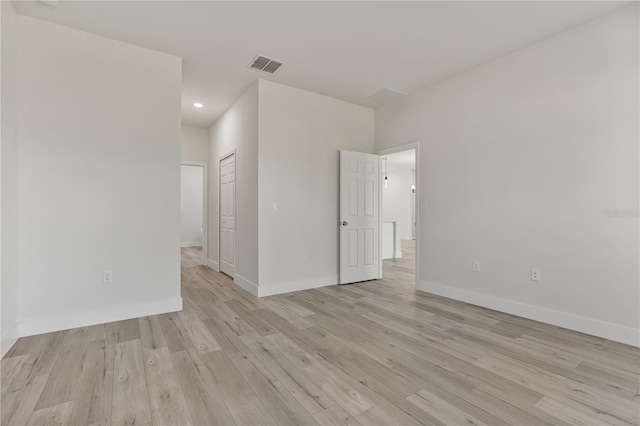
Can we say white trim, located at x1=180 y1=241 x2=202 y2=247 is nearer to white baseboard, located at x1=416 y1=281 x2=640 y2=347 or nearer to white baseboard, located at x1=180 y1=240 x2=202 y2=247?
white baseboard, located at x1=180 y1=240 x2=202 y2=247

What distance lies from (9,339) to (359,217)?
4.01 meters

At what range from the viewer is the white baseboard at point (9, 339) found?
2260 mm

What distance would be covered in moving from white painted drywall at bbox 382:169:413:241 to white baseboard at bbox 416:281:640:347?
765 cm

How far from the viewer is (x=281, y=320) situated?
3.05 metres

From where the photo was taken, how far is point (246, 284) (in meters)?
4.25

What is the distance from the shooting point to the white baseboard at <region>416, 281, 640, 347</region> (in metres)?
2.55

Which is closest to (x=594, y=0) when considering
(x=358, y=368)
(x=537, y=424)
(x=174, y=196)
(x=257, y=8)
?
(x=257, y=8)

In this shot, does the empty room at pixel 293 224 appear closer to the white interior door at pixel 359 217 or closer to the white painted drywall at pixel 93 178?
the white painted drywall at pixel 93 178

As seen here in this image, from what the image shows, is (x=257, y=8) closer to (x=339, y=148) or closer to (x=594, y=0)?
(x=339, y=148)

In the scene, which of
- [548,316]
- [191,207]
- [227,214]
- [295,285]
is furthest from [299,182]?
[191,207]

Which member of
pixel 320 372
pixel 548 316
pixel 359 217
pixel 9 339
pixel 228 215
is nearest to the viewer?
pixel 320 372

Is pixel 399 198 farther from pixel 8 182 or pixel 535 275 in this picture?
pixel 8 182

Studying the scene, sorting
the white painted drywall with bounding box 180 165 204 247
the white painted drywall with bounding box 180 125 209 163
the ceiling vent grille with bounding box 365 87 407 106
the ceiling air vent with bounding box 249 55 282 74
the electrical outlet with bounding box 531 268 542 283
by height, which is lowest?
the electrical outlet with bounding box 531 268 542 283

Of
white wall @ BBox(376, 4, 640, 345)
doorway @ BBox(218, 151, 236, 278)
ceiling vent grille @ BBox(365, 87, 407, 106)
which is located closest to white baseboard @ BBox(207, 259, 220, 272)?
doorway @ BBox(218, 151, 236, 278)
